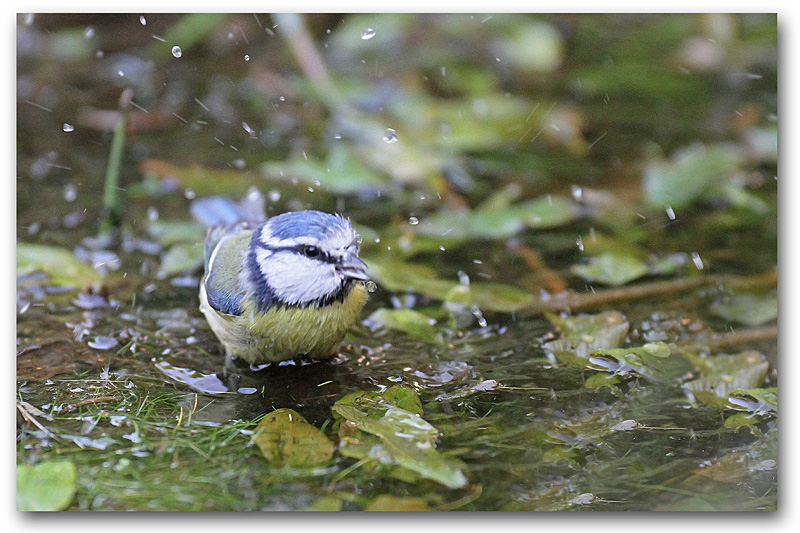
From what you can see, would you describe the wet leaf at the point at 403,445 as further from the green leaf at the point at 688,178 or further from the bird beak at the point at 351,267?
the green leaf at the point at 688,178

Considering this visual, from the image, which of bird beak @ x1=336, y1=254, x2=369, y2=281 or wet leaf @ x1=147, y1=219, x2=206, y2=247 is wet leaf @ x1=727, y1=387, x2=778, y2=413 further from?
wet leaf @ x1=147, y1=219, x2=206, y2=247

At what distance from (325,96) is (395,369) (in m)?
1.88

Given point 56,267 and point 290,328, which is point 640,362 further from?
point 56,267

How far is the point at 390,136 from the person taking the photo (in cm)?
374

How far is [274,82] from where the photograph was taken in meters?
4.28

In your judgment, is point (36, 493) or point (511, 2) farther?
point (511, 2)

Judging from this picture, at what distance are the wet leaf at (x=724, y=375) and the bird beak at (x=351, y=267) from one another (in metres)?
1.06

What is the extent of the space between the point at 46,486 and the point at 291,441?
1.95ft

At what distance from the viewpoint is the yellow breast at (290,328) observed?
2311mm

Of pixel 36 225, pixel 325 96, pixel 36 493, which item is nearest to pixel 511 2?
pixel 325 96

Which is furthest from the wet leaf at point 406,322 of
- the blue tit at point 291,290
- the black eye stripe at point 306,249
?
the black eye stripe at point 306,249

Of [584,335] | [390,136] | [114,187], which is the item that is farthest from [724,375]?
[114,187]

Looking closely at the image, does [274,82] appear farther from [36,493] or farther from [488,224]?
[36,493]

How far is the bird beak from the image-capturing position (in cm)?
224
